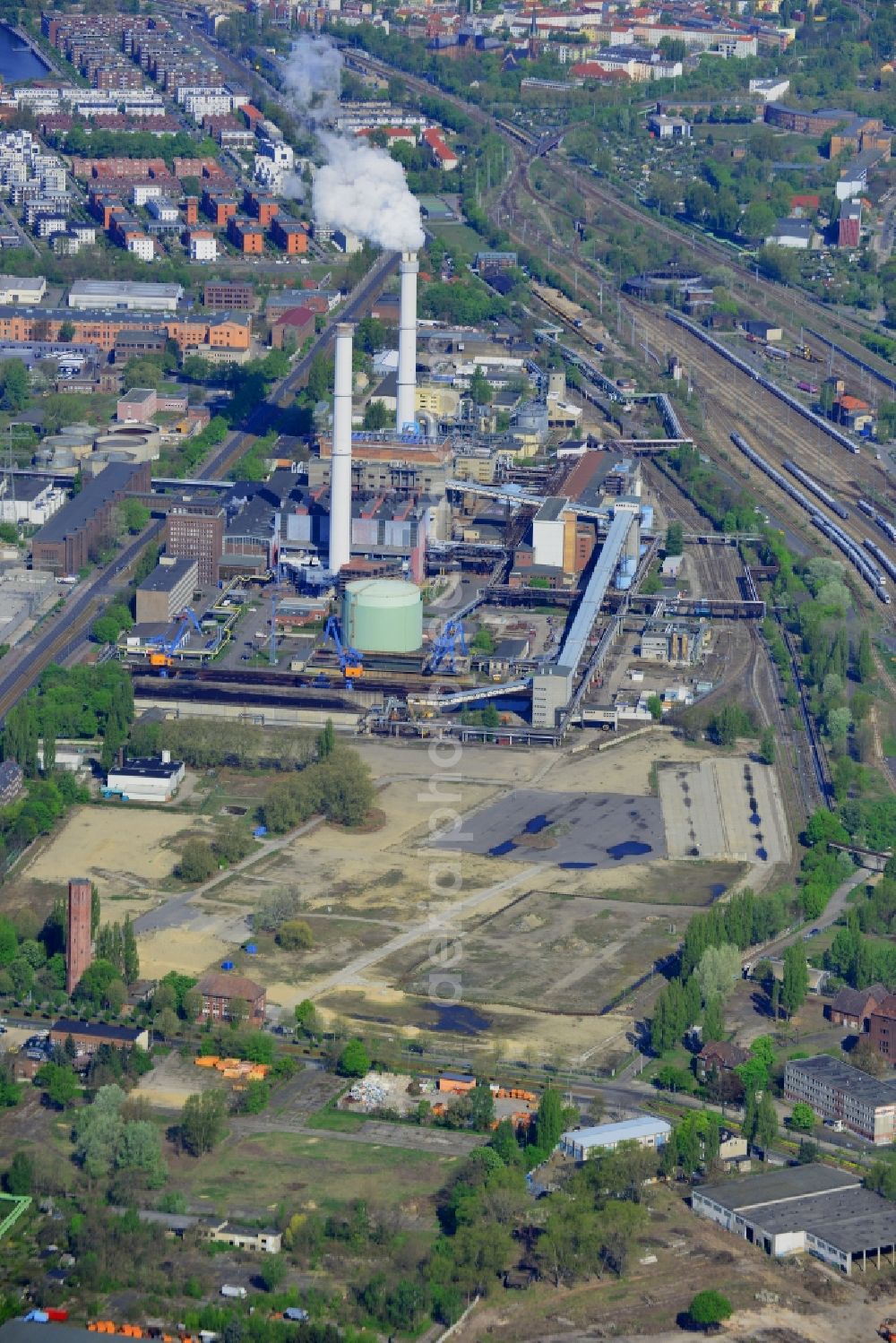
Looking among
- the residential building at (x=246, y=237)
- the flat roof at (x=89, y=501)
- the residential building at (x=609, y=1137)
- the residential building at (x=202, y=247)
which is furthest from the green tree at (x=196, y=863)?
the residential building at (x=246, y=237)

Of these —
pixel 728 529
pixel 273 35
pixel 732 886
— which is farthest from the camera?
pixel 273 35

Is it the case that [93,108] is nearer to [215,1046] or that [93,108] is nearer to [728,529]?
[728,529]

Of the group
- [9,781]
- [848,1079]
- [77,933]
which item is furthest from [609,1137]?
[9,781]

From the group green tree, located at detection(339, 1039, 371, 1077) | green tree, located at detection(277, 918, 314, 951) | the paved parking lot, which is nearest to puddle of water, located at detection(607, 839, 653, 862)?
the paved parking lot

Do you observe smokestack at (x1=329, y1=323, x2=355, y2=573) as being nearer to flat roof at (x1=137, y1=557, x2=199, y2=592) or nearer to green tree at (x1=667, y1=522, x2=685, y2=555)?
flat roof at (x1=137, y1=557, x2=199, y2=592)

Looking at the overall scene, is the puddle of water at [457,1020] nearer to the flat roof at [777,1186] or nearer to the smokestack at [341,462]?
the flat roof at [777,1186]

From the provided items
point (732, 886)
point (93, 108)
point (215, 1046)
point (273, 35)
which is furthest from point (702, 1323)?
point (273, 35)
